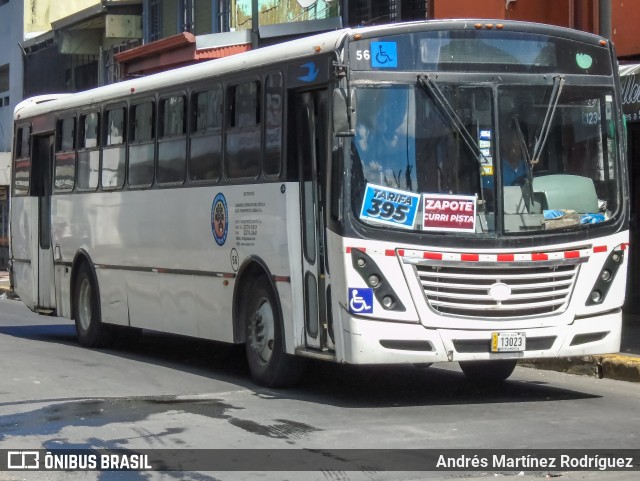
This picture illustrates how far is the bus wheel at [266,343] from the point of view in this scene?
461 inches

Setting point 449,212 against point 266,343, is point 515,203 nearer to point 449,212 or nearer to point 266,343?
point 449,212

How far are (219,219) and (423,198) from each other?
Answer: 2953 mm

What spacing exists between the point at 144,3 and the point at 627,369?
23806 millimetres

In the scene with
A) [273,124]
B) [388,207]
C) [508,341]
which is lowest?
[508,341]

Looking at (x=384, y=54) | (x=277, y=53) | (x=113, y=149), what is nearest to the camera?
(x=384, y=54)

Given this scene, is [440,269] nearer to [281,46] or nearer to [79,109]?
[281,46]

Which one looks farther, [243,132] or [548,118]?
[243,132]

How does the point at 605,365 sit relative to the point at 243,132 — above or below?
below

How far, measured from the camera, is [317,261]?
36.3 ft

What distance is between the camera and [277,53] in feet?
38.5

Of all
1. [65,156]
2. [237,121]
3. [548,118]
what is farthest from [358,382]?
[65,156]
